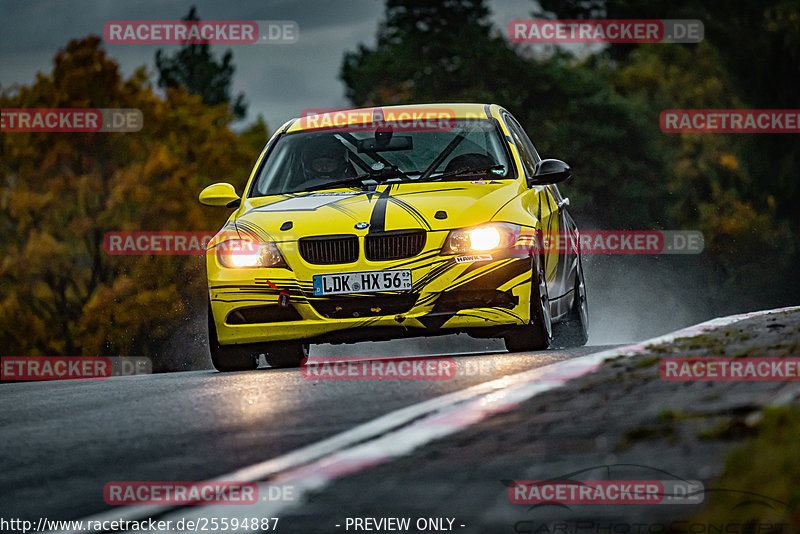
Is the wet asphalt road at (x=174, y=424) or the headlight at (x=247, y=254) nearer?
the wet asphalt road at (x=174, y=424)

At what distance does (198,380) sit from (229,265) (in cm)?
91

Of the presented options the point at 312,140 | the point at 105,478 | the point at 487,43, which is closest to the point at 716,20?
the point at 487,43

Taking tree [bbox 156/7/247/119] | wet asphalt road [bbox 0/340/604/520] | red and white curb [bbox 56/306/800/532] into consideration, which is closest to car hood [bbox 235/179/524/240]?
wet asphalt road [bbox 0/340/604/520]

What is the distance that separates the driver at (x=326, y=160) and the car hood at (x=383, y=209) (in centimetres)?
71

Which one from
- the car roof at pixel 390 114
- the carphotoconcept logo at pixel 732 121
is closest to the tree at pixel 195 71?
the carphotoconcept logo at pixel 732 121

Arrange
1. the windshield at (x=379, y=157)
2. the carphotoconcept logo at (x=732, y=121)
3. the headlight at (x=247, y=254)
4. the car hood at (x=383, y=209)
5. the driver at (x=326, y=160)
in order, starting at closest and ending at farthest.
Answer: the car hood at (x=383, y=209)
the headlight at (x=247, y=254)
the windshield at (x=379, y=157)
the driver at (x=326, y=160)
the carphotoconcept logo at (x=732, y=121)

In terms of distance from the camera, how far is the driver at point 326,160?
35.3ft

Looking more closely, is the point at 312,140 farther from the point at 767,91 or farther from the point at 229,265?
the point at 767,91

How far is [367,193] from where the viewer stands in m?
9.78

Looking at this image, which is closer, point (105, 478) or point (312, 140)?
point (105, 478)

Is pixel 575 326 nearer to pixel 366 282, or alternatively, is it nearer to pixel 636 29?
Result: pixel 366 282

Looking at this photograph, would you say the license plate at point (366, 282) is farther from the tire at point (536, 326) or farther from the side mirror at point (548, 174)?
the side mirror at point (548, 174)

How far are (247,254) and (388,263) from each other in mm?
965

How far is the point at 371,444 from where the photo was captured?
17.8 feet
